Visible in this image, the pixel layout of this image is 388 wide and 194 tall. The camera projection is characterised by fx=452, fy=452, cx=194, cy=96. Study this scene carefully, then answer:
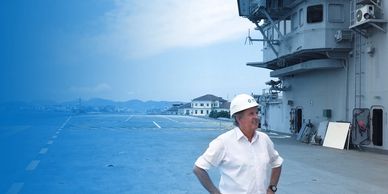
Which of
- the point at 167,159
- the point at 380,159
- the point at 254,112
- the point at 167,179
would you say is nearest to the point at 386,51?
the point at 380,159

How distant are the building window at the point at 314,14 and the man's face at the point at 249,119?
66.8ft

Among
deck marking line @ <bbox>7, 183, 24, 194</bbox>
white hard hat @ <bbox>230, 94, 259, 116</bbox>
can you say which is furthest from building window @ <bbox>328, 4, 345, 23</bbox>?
white hard hat @ <bbox>230, 94, 259, 116</bbox>

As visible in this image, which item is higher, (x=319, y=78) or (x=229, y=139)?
(x=319, y=78)

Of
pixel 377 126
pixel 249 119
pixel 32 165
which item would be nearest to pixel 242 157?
pixel 249 119

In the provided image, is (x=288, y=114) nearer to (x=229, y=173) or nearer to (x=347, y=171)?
(x=347, y=171)

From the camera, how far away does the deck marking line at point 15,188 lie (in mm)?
8370

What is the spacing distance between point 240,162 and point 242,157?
0.04 m

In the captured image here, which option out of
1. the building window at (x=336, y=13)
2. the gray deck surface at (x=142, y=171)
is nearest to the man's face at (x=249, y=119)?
the gray deck surface at (x=142, y=171)

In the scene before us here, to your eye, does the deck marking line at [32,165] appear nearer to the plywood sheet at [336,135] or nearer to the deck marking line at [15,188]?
the deck marking line at [15,188]

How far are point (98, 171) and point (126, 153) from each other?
15.2 feet

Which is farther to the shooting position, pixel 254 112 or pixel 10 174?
pixel 10 174

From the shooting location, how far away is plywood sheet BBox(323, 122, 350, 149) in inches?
779

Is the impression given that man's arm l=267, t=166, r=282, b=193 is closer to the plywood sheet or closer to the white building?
the plywood sheet

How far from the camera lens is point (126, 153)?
15.8 m
